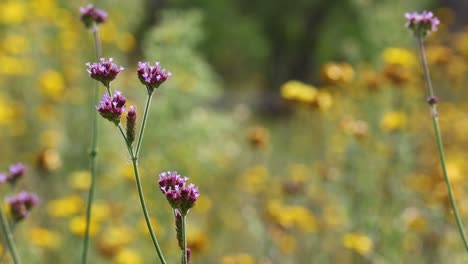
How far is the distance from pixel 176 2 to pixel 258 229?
7442mm

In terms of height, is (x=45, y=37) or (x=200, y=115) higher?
(x=45, y=37)

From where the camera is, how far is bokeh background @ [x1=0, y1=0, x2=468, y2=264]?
2.73 metres

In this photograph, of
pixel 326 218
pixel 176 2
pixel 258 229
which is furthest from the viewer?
pixel 176 2

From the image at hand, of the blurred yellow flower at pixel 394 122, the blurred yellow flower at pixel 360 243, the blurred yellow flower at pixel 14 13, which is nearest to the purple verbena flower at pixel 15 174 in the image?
the blurred yellow flower at pixel 360 243

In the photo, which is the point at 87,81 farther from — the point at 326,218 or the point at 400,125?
the point at 400,125

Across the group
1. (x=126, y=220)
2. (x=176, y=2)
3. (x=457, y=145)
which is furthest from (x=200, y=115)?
(x=176, y=2)

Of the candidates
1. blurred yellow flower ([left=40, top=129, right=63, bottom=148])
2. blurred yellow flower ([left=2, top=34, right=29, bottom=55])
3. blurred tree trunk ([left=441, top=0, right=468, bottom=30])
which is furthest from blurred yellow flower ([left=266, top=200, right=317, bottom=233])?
blurred tree trunk ([left=441, top=0, right=468, bottom=30])

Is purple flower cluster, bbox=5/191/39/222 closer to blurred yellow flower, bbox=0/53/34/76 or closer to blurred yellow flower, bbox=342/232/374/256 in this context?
blurred yellow flower, bbox=342/232/374/256

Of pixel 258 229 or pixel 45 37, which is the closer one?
pixel 258 229

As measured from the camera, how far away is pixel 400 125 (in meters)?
2.87

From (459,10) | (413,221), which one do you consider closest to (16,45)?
(413,221)

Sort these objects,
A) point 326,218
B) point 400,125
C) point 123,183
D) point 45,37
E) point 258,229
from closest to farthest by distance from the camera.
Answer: point 258,229, point 400,125, point 326,218, point 123,183, point 45,37

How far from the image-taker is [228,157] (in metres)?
4.63

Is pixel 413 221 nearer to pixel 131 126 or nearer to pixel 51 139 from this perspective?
pixel 131 126
